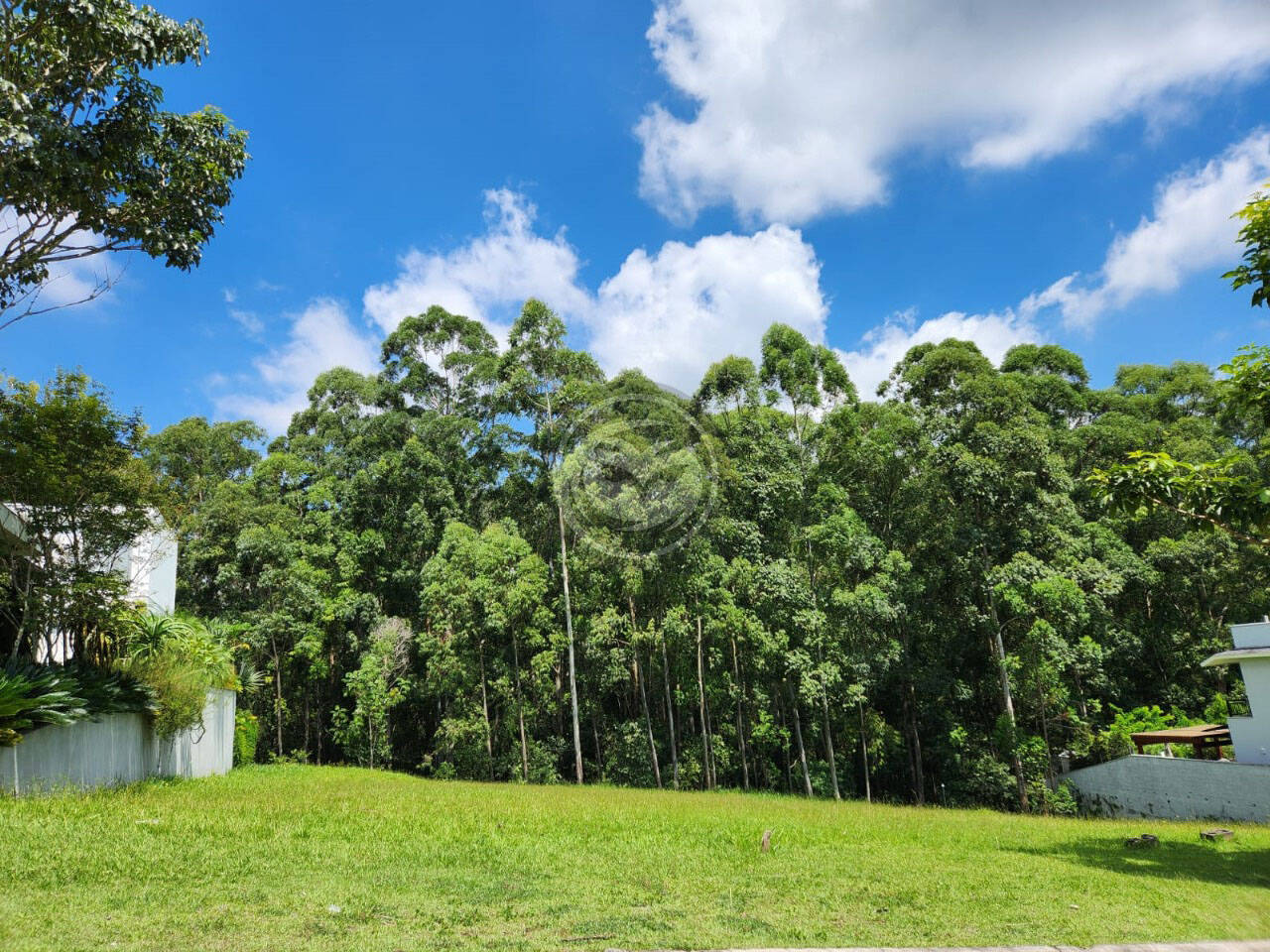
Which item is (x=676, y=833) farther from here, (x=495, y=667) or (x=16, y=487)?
(x=495, y=667)

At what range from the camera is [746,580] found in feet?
71.5

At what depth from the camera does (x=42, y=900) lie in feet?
15.2

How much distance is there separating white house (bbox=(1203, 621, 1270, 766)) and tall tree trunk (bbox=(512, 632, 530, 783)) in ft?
58.2

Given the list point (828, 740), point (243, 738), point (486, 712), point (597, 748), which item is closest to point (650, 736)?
point (597, 748)

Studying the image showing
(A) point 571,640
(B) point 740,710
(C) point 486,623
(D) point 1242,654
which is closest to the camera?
(D) point 1242,654

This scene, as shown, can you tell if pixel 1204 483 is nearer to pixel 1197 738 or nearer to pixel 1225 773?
pixel 1225 773

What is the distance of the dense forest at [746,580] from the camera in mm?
20250

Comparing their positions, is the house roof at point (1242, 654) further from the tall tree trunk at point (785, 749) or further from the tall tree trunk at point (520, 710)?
the tall tree trunk at point (520, 710)

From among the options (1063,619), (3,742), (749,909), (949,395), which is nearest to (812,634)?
(1063,619)

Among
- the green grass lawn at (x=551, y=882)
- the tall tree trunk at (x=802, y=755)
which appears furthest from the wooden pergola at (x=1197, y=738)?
the green grass lawn at (x=551, y=882)

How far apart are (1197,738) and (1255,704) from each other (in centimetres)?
144

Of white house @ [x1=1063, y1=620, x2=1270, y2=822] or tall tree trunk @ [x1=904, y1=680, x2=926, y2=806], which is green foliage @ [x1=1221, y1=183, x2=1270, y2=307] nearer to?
white house @ [x1=1063, y1=620, x2=1270, y2=822]

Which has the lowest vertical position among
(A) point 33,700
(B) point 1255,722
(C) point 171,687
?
(B) point 1255,722

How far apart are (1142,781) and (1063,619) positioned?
12.6 ft
